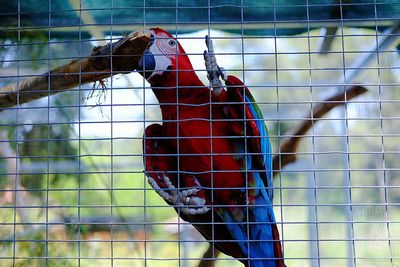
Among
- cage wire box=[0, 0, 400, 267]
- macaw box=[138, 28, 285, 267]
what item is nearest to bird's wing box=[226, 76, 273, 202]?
macaw box=[138, 28, 285, 267]

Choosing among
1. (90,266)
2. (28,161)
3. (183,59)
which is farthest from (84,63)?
(90,266)

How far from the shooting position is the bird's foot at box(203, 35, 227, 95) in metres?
0.92

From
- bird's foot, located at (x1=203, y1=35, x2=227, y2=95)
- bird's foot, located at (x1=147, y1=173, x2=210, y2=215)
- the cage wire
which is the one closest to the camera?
bird's foot, located at (x1=203, y1=35, x2=227, y2=95)

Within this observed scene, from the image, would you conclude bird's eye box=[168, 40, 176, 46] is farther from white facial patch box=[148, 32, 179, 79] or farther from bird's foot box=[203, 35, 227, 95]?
bird's foot box=[203, 35, 227, 95]

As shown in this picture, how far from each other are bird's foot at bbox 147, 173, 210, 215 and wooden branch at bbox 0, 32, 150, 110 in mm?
261

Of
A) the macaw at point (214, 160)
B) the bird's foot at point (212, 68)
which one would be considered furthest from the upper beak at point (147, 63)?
the bird's foot at point (212, 68)

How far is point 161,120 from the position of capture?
1276mm

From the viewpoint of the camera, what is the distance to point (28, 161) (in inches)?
74.3

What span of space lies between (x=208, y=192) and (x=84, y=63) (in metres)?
0.41

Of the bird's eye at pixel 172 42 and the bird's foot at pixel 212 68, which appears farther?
the bird's eye at pixel 172 42

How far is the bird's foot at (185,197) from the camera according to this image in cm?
103

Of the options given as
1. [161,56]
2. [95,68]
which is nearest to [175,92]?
[161,56]

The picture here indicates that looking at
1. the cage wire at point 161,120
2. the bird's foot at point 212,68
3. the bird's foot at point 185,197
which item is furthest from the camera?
the cage wire at point 161,120

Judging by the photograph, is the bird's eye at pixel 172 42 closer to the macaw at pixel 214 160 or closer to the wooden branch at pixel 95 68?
the macaw at pixel 214 160
